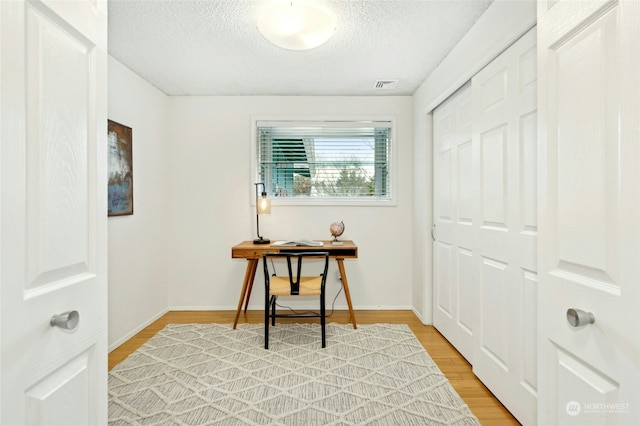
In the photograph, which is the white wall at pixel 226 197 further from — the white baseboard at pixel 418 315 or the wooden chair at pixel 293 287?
the wooden chair at pixel 293 287

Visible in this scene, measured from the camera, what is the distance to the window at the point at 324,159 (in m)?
3.83

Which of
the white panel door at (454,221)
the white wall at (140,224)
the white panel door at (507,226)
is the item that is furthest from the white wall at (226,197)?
the white panel door at (507,226)

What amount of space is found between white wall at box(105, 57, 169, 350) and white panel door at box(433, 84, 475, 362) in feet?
8.83

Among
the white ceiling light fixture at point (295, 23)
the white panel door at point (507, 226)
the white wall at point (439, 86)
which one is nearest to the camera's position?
the white panel door at point (507, 226)

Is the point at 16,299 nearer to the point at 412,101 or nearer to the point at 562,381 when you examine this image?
the point at 562,381

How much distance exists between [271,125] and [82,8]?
290 cm

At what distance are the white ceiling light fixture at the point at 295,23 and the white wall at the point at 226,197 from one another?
5.38ft

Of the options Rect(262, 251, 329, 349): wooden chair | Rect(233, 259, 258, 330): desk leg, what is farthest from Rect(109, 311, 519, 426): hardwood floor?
Rect(262, 251, 329, 349): wooden chair

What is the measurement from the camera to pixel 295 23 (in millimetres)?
2027

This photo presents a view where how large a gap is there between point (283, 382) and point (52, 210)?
1.81 metres

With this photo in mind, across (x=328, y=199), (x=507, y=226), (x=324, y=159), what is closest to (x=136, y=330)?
(x=328, y=199)

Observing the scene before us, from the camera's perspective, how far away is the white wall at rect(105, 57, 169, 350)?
281cm

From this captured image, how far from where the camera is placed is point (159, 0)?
207cm

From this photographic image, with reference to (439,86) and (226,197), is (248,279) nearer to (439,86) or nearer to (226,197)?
(226,197)
